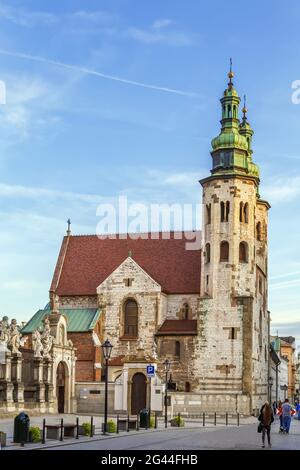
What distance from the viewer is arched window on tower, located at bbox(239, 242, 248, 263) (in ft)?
221

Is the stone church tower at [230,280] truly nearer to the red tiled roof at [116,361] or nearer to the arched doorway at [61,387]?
the red tiled roof at [116,361]

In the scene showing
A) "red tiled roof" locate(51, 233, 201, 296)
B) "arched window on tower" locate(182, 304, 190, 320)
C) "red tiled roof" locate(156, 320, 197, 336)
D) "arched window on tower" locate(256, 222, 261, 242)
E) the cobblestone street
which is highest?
"arched window on tower" locate(256, 222, 261, 242)

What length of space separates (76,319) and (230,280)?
13479 millimetres

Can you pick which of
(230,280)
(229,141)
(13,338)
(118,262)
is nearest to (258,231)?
(229,141)

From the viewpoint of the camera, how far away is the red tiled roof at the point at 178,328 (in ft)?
219

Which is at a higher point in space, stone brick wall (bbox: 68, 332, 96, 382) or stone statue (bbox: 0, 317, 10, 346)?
stone statue (bbox: 0, 317, 10, 346)

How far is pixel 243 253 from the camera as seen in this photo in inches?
2672

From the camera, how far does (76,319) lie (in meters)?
69.8

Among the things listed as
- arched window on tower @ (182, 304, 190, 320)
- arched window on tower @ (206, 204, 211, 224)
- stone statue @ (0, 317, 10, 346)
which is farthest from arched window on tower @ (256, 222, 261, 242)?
stone statue @ (0, 317, 10, 346)

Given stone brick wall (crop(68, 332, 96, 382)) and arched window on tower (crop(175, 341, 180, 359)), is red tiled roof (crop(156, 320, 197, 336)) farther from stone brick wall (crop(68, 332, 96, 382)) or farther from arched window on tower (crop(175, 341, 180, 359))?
stone brick wall (crop(68, 332, 96, 382))

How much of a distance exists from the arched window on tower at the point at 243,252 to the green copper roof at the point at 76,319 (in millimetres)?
12807

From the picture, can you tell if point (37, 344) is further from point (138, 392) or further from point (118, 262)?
point (118, 262)

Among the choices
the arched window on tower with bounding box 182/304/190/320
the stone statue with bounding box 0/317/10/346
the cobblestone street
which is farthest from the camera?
the arched window on tower with bounding box 182/304/190/320

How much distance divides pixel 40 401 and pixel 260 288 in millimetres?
26815
